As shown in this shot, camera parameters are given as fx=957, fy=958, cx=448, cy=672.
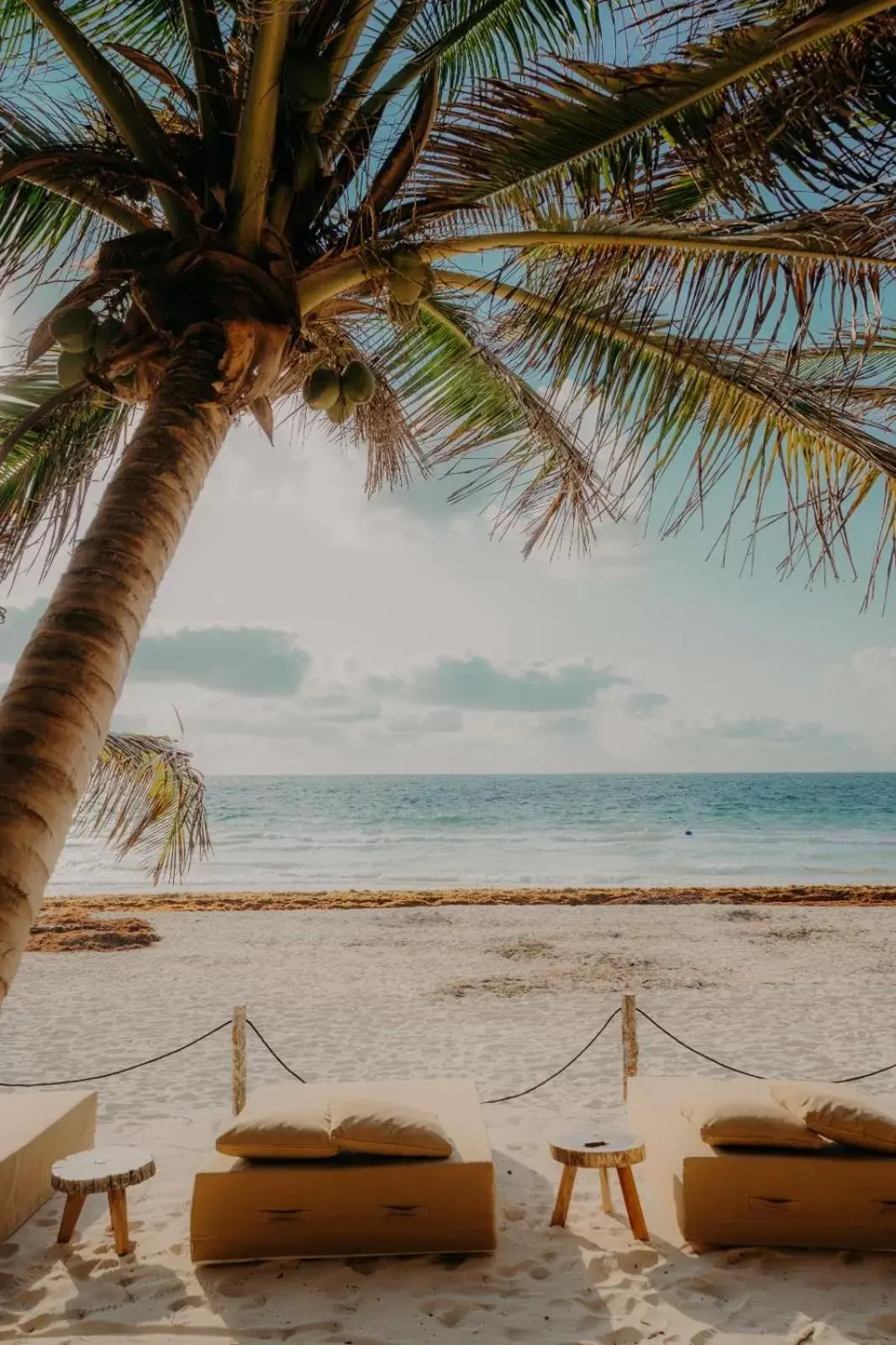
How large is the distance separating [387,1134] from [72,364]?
3251mm

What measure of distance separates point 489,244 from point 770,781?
254ft

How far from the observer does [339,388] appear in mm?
3334

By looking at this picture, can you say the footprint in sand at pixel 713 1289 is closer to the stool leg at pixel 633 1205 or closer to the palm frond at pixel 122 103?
the stool leg at pixel 633 1205

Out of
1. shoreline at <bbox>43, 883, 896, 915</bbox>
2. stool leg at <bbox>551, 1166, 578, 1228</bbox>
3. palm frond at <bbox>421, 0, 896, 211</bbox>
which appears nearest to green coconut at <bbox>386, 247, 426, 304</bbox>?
palm frond at <bbox>421, 0, 896, 211</bbox>

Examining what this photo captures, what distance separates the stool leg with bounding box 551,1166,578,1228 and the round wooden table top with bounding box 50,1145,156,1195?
184 cm

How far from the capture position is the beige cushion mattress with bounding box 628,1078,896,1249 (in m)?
4.02

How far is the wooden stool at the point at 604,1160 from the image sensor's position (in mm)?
4152

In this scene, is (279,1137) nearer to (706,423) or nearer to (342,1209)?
(342,1209)

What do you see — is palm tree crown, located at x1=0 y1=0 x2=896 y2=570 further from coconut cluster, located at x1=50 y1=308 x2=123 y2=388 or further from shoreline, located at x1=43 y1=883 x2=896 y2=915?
shoreline, located at x1=43 y1=883 x2=896 y2=915

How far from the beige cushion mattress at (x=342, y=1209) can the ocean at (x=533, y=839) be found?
2528 centimetres

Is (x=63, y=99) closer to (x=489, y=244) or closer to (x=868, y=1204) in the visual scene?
(x=489, y=244)

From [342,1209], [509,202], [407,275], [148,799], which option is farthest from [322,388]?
[148,799]

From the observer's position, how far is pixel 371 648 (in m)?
65.3

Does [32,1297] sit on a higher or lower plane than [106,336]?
lower
